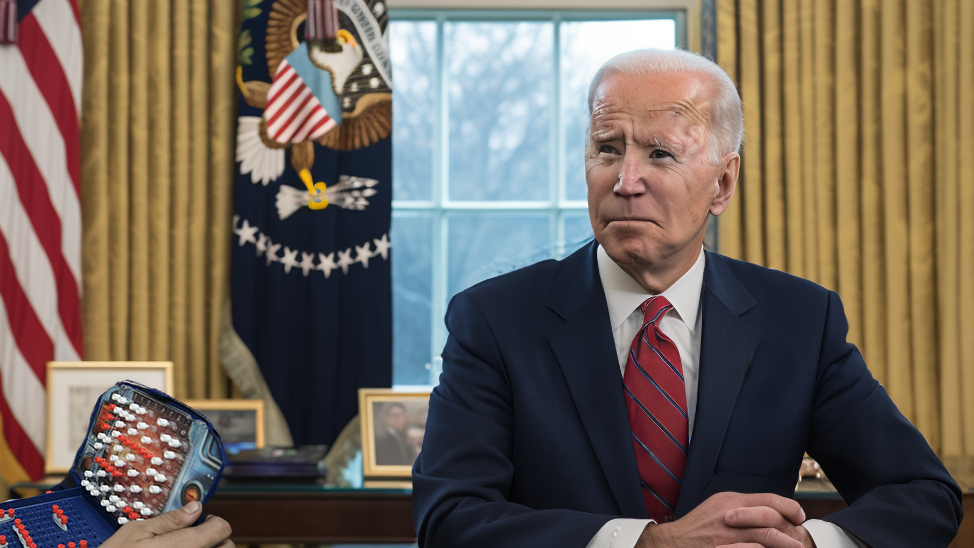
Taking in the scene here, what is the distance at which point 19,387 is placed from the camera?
2.42 m

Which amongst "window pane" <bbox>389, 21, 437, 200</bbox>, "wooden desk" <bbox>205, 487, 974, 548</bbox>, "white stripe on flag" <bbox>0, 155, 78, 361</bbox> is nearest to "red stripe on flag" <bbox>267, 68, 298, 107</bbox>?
"window pane" <bbox>389, 21, 437, 200</bbox>

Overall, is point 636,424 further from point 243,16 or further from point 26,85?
point 26,85

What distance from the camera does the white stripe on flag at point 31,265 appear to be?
2.44 metres

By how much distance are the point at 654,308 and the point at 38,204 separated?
6.80 feet

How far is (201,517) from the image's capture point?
130 centimetres

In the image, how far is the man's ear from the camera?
1.21 metres

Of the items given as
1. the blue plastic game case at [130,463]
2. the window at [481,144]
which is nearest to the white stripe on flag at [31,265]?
the window at [481,144]

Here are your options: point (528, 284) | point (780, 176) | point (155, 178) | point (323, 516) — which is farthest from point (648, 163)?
point (155, 178)

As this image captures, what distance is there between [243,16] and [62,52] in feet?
1.82

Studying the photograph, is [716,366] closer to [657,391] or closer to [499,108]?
[657,391]

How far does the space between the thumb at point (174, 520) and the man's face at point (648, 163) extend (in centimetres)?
77

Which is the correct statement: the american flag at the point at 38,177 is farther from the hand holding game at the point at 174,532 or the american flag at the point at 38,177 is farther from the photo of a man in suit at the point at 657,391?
the photo of a man in suit at the point at 657,391

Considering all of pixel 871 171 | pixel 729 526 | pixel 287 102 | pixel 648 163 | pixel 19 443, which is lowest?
pixel 19 443

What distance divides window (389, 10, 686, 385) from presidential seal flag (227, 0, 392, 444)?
0.23 metres
